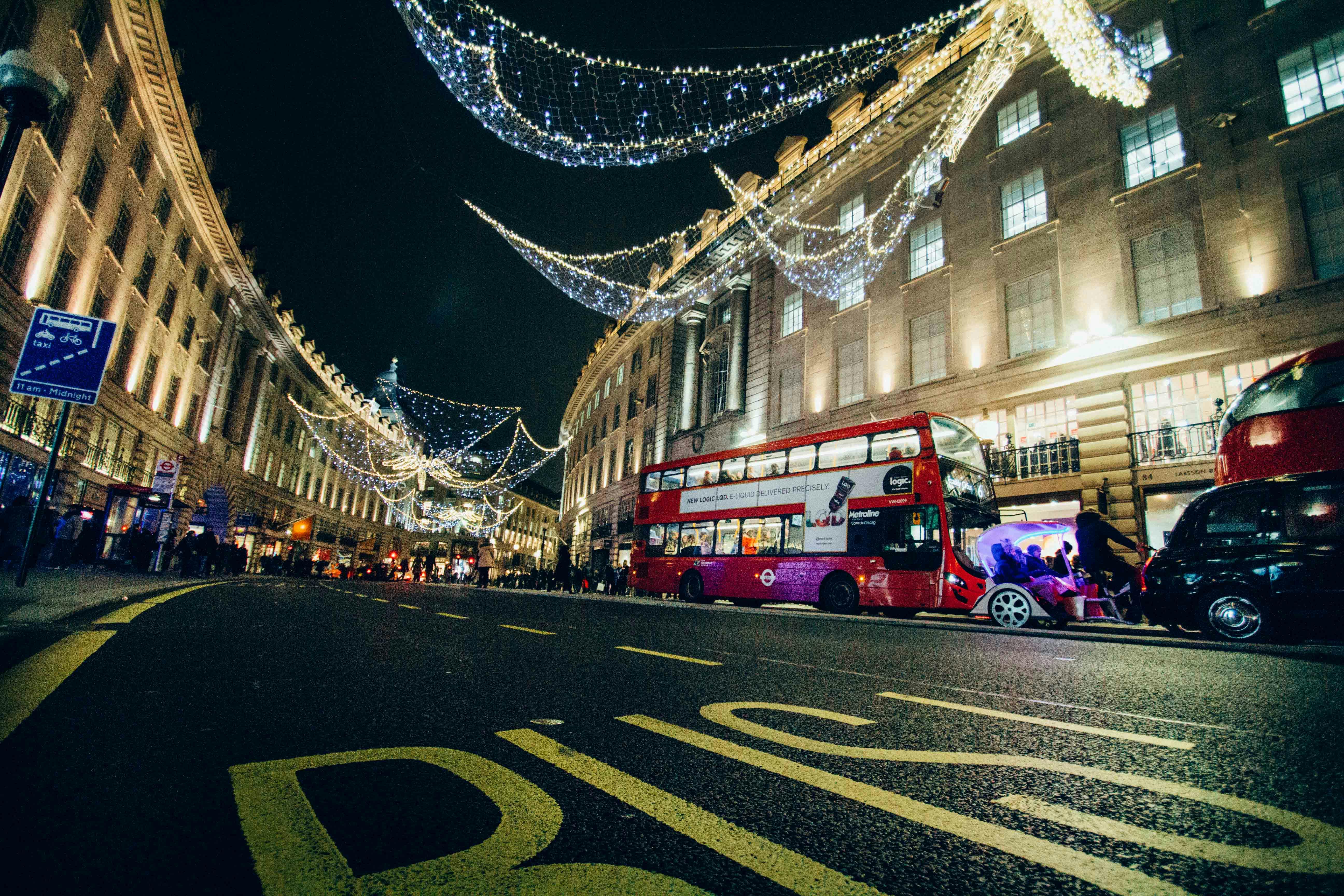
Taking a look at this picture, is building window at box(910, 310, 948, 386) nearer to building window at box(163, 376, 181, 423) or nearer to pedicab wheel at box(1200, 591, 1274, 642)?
pedicab wheel at box(1200, 591, 1274, 642)

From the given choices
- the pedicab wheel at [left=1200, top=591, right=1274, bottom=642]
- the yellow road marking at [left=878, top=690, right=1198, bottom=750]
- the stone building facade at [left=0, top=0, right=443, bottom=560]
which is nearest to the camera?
the yellow road marking at [left=878, top=690, right=1198, bottom=750]

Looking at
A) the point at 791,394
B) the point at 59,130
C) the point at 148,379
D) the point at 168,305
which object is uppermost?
the point at 59,130

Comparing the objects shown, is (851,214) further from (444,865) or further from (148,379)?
(148,379)

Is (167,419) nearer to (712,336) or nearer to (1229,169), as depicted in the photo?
(712,336)

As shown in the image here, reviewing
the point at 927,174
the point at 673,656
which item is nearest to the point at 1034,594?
the point at 673,656

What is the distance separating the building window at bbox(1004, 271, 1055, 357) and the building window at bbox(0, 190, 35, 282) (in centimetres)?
2626

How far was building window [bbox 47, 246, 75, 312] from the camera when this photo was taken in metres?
18.0

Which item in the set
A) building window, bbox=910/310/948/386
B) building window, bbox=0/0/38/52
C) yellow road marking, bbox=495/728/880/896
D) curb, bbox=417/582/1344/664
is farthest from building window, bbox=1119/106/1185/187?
building window, bbox=0/0/38/52

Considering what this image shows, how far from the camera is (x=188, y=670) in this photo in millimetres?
3402

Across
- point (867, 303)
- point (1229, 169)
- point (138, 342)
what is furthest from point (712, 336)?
point (138, 342)

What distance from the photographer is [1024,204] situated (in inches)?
746

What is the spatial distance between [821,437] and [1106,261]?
9418 millimetres

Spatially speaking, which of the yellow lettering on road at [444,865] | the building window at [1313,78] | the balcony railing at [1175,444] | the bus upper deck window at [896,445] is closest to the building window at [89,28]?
the bus upper deck window at [896,445]

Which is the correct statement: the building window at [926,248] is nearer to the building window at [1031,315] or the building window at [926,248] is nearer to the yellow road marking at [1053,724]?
the building window at [1031,315]
